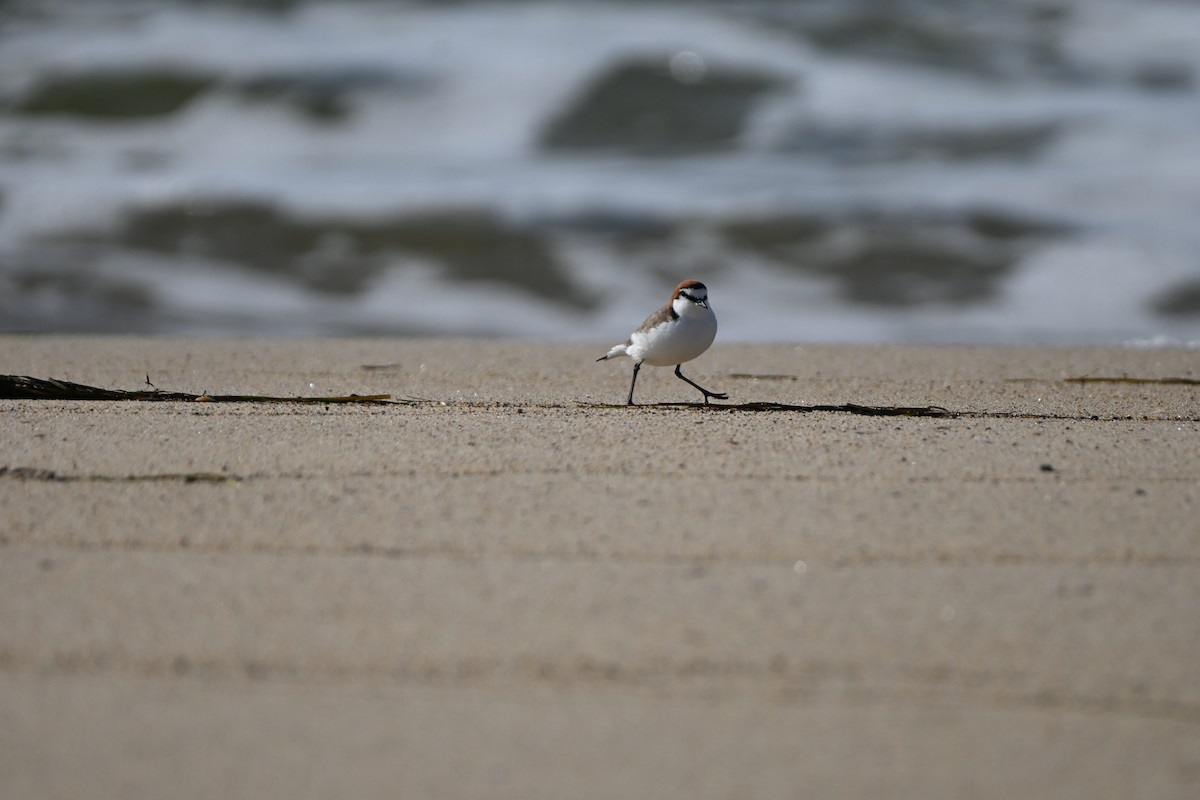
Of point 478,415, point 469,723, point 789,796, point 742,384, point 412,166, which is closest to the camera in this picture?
point 789,796

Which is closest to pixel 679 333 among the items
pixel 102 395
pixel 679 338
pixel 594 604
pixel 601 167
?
pixel 679 338

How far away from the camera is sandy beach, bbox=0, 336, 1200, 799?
2.22 meters

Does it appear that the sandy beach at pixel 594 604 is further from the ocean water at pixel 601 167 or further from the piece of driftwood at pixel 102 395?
the ocean water at pixel 601 167

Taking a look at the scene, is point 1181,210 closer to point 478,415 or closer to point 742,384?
point 742,384

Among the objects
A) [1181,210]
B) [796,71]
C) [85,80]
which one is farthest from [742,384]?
[85,80]

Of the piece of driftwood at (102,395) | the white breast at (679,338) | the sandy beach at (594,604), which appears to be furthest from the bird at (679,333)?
the piece of driftwood at (102,395)

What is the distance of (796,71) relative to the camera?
594 inches

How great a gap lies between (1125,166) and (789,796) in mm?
11267

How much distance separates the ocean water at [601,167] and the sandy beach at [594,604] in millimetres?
4663

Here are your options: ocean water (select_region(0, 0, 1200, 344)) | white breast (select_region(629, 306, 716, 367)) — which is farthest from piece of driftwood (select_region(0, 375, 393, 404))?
ocean water (select_region(0, 0, 1200, 344))

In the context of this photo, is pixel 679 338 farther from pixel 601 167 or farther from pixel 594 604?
pixel 601 167

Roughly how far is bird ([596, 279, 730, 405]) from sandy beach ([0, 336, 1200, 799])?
768mm

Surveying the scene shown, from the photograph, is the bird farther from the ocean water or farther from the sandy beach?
the ocean water

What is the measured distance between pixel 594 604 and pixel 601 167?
423 inches
